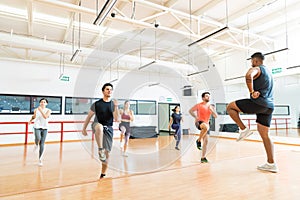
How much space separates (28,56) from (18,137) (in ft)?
10.5

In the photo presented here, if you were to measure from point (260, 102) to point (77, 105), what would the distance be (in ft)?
26.0

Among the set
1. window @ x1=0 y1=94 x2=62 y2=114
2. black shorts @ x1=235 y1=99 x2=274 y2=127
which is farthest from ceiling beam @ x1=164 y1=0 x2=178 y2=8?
window @ x1=0 y1=94 x2=62 y2=114

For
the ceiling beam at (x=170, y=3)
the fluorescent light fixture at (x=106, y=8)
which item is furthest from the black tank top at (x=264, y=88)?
the ceiling beam at (x=170, y=3)

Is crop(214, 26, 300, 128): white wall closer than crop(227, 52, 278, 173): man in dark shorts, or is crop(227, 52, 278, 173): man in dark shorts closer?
crop(227, 52, 278, 173): man in dark shorts

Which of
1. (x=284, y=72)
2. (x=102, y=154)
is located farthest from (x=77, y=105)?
(x=284, y=72)

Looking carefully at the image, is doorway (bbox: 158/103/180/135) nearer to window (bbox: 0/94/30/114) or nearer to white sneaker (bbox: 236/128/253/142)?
window (bbox: 0/94/30/114)

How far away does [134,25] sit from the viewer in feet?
16.1

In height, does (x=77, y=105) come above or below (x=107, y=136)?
above

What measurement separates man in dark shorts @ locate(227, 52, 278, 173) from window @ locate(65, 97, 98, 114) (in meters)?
7.31

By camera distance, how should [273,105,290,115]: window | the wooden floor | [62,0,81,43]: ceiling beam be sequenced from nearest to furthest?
the wooden floor → [62,0,81,43]: ceiling beam → [273,105,290,115]: window

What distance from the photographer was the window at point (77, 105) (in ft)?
28.7

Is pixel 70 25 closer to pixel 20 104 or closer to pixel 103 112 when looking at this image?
pixel 20 104

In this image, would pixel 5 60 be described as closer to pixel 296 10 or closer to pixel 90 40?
pixel 90 40

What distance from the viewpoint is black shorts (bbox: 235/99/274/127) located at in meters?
2.73
